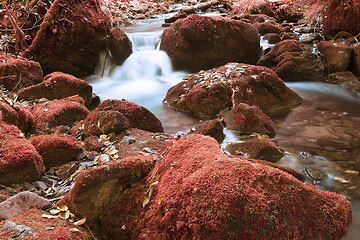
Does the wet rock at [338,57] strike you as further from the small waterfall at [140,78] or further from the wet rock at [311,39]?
the small waterfall at [140,78]

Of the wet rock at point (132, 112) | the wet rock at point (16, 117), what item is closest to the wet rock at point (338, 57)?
the wet rock at point (132, 112)

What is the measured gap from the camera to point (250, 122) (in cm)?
519

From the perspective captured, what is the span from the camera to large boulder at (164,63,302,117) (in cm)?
654

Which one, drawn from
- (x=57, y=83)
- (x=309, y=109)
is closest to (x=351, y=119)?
(x=309, y=109)

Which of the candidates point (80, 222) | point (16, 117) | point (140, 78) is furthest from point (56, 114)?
point (140, 78)

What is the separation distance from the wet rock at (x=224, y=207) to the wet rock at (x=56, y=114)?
340 centimetres

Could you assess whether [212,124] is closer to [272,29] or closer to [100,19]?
[100,19]

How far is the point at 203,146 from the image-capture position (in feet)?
7.95

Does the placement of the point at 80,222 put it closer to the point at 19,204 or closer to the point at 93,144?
the point at 19,204

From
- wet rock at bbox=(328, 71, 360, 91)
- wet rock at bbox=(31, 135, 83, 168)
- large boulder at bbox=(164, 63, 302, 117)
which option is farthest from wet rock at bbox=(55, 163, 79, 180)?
wet rock at bbox=(328, 71, 360, 91)

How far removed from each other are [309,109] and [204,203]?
229 inches

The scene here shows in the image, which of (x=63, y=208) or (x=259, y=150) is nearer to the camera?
(x=63, y=208)

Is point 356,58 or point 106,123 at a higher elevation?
point 106,123

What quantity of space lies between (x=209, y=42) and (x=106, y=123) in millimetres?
6531
